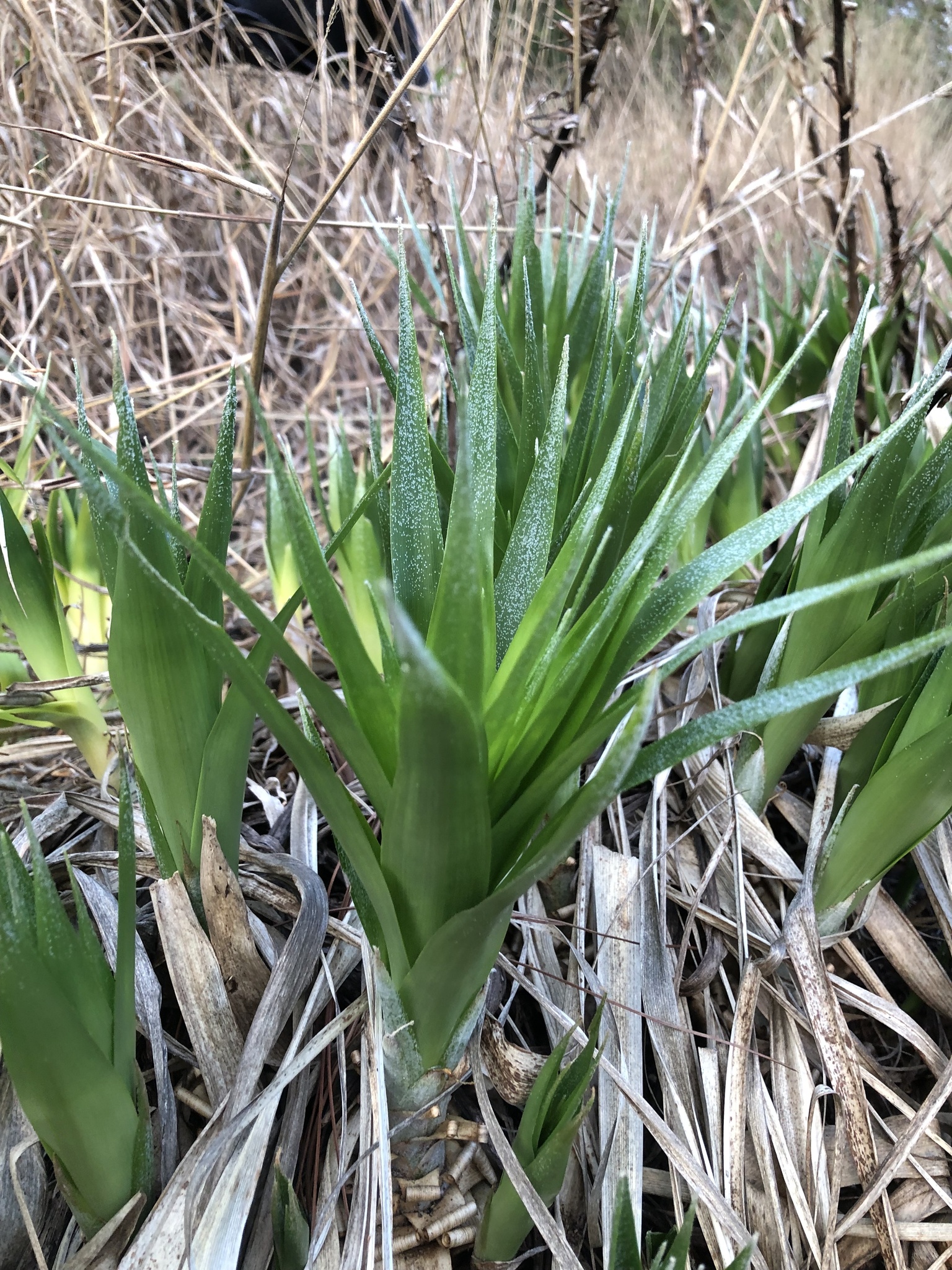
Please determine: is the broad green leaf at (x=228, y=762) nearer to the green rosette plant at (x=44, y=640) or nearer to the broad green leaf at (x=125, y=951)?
the broad green leaf at (x=125, y=951)

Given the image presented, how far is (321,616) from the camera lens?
38 cm

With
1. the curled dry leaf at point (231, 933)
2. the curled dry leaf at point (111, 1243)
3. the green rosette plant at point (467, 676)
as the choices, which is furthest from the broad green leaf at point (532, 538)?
the curled dry leaf at point (111, 1243)

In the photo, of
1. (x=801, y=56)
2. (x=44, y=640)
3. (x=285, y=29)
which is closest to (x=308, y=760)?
(x=44, y=640)

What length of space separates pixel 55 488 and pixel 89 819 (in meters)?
0.37

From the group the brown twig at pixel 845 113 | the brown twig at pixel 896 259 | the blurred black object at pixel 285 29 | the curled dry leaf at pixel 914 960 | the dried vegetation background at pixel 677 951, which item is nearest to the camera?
the dried vegetation background at pixel 677 951

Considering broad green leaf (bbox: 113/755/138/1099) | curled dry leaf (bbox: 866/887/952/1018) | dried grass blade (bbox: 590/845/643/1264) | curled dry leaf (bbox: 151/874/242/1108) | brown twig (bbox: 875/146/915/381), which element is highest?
brown twig (bbox: 875/146/915/381)

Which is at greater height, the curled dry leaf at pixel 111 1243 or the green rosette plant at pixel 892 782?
the green rosette plant at pixel 892 782

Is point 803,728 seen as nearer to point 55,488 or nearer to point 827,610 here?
point 827,610

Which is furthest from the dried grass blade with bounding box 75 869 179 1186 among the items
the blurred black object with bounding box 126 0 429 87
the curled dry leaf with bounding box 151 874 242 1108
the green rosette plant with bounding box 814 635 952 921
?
the blurred black object with bounding box 126 0 429 87

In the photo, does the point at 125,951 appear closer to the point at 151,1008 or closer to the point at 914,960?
the point at 151,1008

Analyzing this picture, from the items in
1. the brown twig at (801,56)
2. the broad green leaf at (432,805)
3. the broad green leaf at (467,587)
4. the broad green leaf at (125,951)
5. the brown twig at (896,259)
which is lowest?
the broad green leaf at (125,951)

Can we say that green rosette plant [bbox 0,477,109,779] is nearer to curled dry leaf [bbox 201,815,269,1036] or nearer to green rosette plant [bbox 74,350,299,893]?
green rosette plant [bbox 74,350,299,893]

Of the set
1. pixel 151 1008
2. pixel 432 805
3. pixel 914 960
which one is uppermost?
pixel 432 805

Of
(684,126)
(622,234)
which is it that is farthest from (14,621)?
(684,126)
